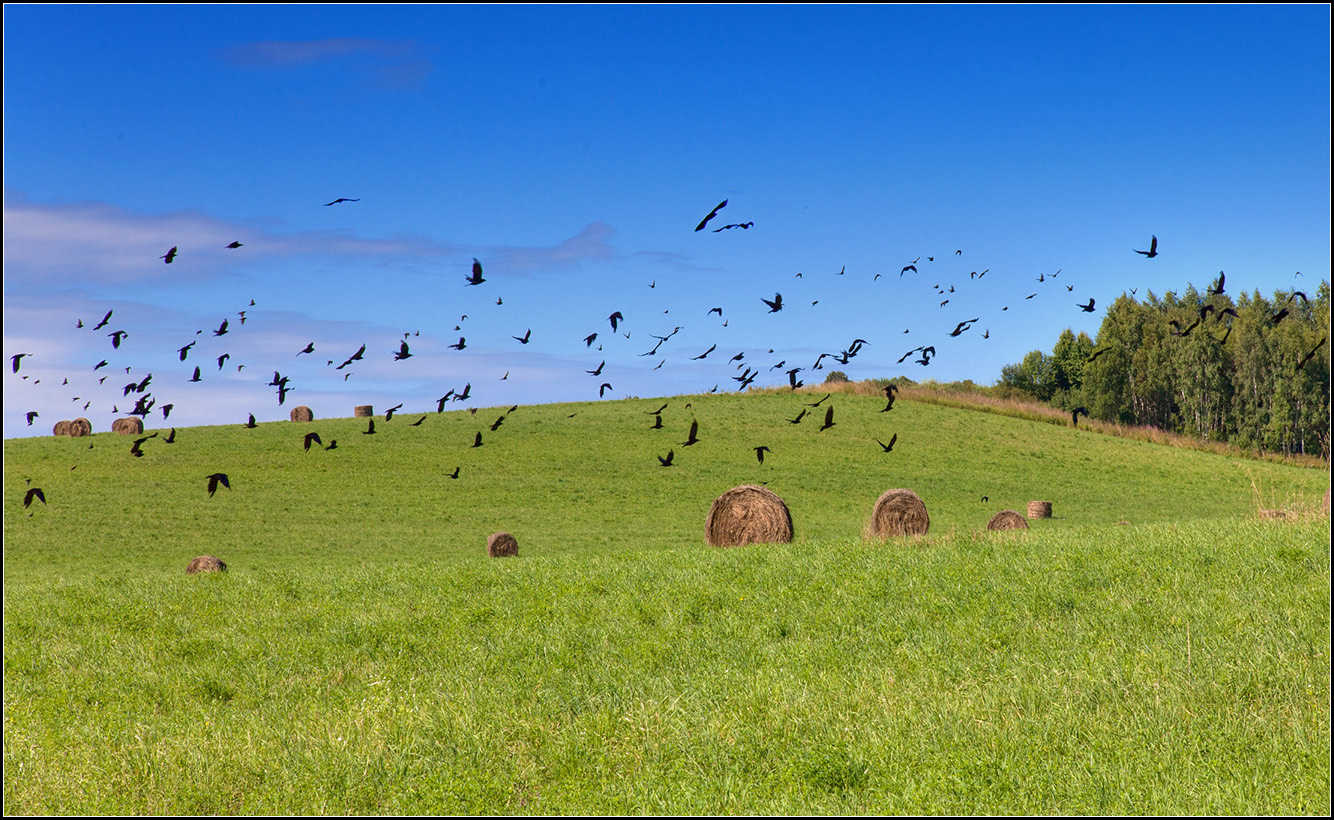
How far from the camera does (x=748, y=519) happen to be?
30.3m

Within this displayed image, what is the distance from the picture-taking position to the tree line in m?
85.2

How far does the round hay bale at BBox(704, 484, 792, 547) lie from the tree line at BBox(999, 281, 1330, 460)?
60.7m

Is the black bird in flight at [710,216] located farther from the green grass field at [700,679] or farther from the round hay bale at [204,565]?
the round hay bale at [204,565]

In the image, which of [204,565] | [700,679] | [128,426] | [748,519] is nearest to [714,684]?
[700,679]

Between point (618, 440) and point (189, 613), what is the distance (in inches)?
1666

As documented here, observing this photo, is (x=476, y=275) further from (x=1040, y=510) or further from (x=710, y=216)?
(x=1040, y=510)

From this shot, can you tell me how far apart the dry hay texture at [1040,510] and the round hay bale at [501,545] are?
25.1m

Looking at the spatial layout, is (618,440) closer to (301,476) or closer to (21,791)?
(301,476)

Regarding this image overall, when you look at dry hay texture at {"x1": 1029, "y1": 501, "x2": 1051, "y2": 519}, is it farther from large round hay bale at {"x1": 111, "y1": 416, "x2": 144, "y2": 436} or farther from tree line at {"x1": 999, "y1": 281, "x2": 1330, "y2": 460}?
large round hay bale at {"x1": 111, "y1": 416, "x2": 144, "y2": 436}

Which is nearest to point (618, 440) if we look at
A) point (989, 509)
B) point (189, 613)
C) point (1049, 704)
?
point (989, 509)

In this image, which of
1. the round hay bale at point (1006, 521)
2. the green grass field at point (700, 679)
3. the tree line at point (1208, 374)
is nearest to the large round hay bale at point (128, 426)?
the green grass field at point (700, 679)

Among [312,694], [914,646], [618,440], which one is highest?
[618,440]

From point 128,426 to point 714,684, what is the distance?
58437mm

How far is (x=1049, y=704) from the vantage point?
973 cm
